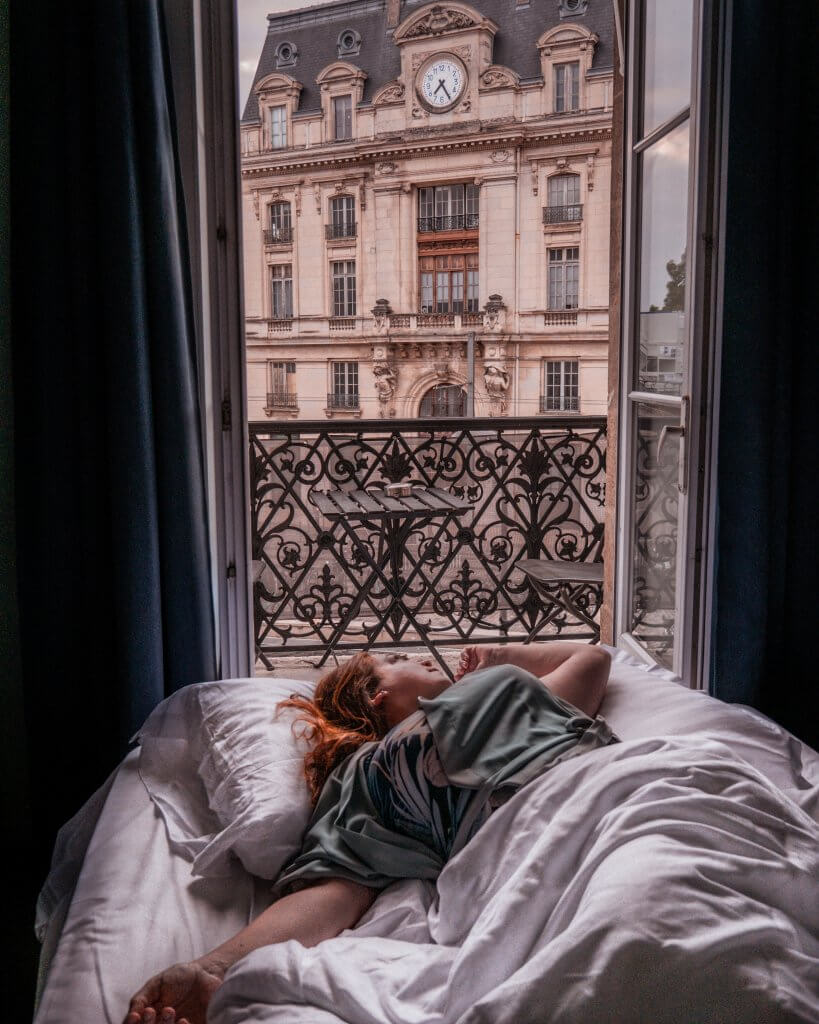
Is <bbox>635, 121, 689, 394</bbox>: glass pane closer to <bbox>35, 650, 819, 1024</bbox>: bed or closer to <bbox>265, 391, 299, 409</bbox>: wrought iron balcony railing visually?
<bbox>35, 650, 819, 1024</bbox>: bed

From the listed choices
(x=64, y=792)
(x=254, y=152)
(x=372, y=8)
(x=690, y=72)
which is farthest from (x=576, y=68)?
(x=64, y=792)

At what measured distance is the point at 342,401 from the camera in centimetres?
2073

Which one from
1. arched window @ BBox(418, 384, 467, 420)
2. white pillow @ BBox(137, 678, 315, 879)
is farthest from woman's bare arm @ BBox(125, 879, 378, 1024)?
arched window @ BBox(418, 384, 467, 420)

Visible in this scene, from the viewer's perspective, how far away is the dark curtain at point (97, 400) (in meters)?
1.93

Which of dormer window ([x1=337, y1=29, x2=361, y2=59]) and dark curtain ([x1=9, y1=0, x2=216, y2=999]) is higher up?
dormer window ([x1=337, y1=29, x2=361, y2=59])

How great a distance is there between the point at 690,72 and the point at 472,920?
6.39 ft

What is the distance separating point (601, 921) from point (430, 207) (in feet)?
62.3

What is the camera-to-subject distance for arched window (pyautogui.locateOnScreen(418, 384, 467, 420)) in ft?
66.2

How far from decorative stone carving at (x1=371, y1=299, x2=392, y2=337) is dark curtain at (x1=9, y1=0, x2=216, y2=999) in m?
17.8

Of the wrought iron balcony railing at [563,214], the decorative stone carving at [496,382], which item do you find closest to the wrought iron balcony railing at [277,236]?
the decorative stone carving at [496,382]

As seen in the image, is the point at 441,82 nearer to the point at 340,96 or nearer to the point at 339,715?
the point at 340,96

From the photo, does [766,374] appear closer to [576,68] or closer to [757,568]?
[757,568]

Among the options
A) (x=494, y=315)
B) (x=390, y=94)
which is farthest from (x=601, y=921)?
(x=390, y=94)

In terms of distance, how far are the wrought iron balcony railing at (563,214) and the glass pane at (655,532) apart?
16.5 m
